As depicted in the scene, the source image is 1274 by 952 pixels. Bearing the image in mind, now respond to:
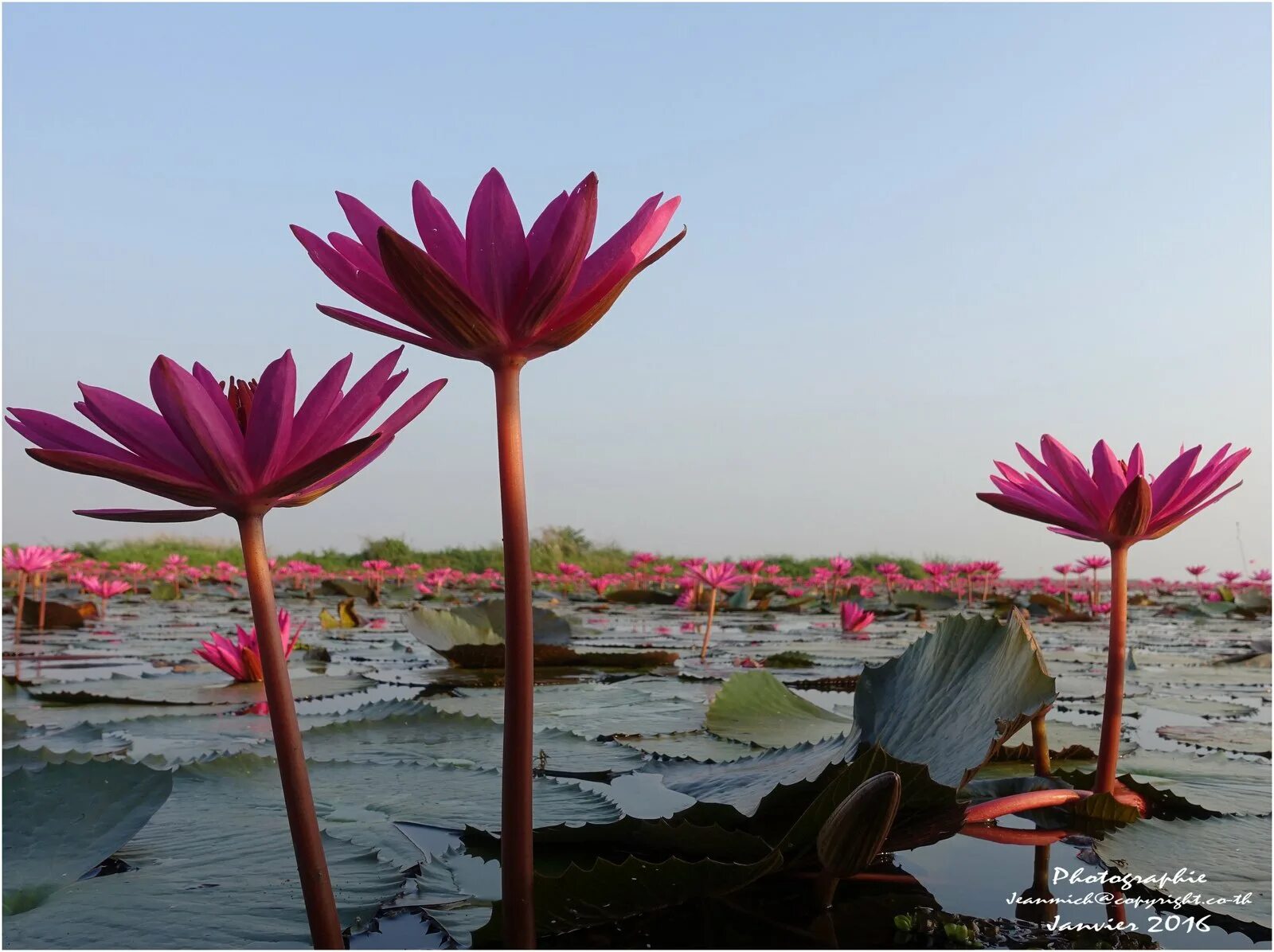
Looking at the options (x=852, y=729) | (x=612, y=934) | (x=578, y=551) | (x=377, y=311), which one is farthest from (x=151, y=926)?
(x=578, y=551)

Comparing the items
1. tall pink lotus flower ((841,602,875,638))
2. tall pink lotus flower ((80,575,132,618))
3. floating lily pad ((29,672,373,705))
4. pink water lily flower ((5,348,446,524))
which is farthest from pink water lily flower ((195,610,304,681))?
tall pink lotus flower ((80,575,132,618))

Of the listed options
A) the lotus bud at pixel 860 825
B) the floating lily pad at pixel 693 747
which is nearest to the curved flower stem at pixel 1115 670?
the lotus bud at pixel 860 825

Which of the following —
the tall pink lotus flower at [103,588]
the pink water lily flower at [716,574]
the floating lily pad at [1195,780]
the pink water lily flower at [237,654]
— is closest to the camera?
the floating lily pad at [1195,780]

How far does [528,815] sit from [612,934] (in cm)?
28

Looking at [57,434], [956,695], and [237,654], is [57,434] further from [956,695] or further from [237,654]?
[237,654]

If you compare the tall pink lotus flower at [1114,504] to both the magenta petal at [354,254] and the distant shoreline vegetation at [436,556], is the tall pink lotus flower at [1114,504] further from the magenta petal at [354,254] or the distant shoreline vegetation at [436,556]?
the distant shoreline vegetation at [436,556]

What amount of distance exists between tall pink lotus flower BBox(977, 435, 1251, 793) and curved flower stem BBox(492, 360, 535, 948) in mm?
663

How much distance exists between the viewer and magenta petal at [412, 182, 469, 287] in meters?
0.51

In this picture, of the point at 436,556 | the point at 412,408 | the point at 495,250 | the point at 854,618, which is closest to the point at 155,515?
the point at 412,408

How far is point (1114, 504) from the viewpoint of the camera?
0.89 m

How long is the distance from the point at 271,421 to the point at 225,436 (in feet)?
0.08

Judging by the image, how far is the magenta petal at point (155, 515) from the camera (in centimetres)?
51

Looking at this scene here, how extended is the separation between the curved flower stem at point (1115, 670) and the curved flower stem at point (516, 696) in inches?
25.6

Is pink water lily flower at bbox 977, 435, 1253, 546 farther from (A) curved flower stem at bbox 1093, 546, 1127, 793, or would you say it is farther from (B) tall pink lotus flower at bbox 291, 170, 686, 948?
(B) tall pink lotus flower at bbox 291, 170, 686, 948
